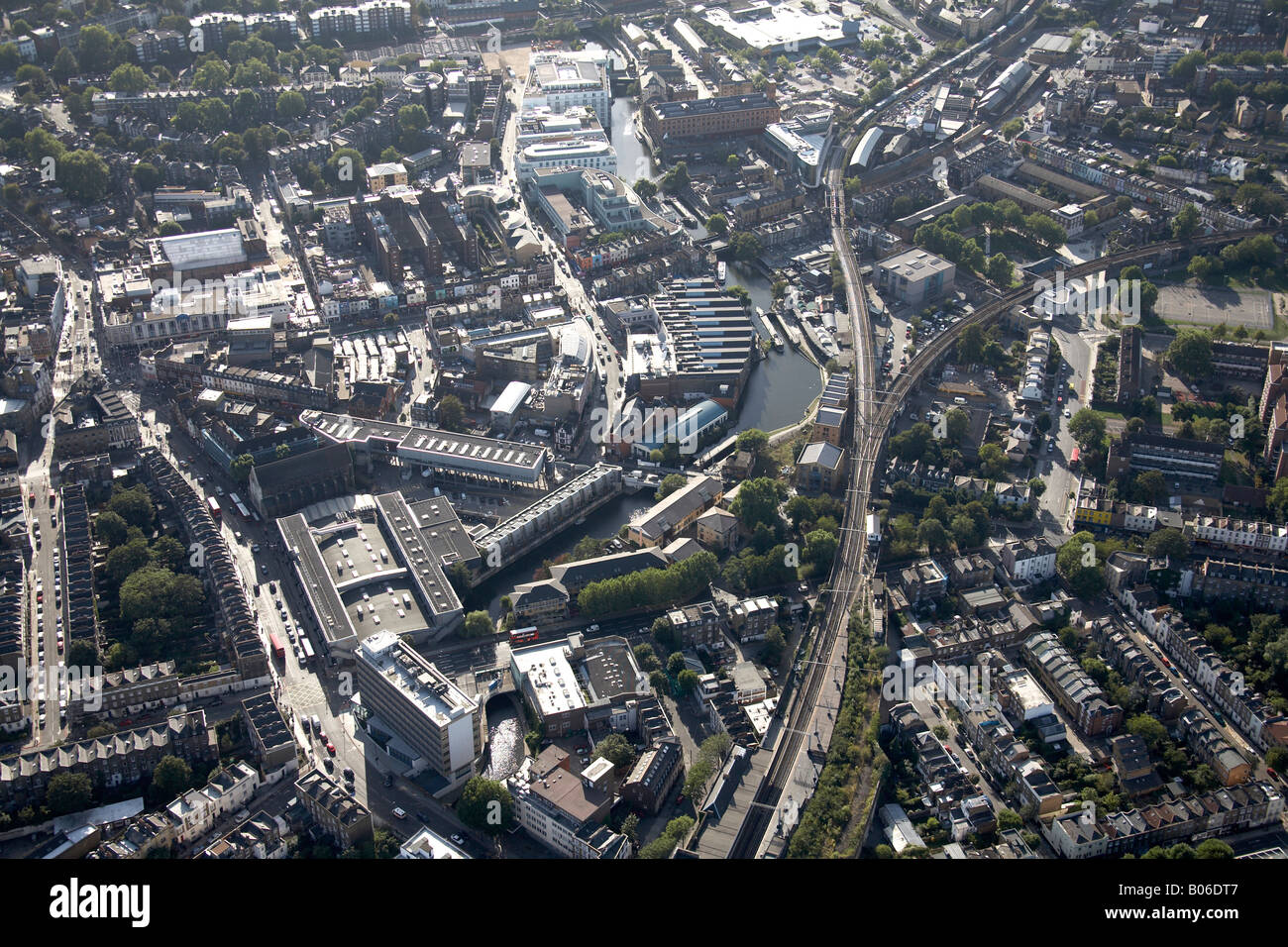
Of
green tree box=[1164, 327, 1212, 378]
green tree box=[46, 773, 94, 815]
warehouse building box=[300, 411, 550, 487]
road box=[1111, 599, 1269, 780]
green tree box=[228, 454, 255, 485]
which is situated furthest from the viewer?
green tree box=[1164, 327, 1212, 378]

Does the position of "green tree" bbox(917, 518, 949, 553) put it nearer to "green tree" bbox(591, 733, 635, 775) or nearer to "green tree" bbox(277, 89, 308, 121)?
"green tree" bbox(591, 733, 635, 775)

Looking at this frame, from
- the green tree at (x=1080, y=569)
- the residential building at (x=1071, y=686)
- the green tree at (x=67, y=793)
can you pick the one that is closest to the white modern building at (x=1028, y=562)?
the green tree at (x=1080, y=569)

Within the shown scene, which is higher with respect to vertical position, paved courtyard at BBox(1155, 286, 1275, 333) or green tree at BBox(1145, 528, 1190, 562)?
paved courtyard at BBox(1155, 286, 1275, 333)

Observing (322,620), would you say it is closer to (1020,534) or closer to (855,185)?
(1020,534)

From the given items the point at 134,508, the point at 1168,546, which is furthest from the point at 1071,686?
the point at 134,508

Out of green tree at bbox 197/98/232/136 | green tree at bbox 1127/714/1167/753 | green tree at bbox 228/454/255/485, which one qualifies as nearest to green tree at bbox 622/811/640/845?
green tree at bbox 1127/714/1167/753

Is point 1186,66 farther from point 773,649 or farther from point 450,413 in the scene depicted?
point 773,649

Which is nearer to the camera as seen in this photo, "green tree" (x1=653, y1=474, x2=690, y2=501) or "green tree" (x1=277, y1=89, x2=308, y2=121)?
"green tree" (x1=653, y1=474, x2=690, y2=501)
